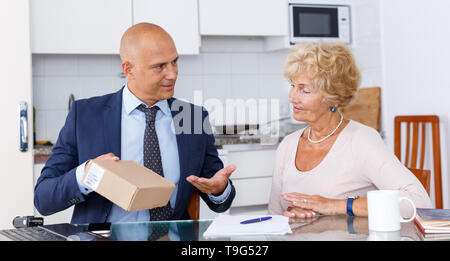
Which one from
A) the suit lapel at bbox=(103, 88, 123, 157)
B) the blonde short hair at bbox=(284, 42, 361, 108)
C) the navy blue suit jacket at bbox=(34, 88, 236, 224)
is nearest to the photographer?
the navy blue suit jacket at bbox=(34, 88, 236, 224)

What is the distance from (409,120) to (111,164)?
2417 mm

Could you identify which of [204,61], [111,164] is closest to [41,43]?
[204,61]

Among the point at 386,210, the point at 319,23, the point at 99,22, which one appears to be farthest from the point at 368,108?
the point at 386,210

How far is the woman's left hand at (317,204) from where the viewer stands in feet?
4.95

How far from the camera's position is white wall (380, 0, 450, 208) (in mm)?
2969

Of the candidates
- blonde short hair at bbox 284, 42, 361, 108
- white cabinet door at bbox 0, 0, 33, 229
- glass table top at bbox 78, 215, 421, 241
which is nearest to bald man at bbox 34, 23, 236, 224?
glass table top at bbox 78, 215, 421, 241

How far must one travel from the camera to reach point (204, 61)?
373cm

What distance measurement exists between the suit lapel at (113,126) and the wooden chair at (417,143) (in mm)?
1991

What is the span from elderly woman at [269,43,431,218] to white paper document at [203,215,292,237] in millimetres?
418

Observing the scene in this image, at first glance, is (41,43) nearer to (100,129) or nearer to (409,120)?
(100,129)

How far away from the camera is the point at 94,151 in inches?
67.6

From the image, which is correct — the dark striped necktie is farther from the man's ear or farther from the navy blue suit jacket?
the man's ear

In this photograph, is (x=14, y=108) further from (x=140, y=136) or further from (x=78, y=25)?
(x=140, y=136)

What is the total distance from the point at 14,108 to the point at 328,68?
1.86 meters
